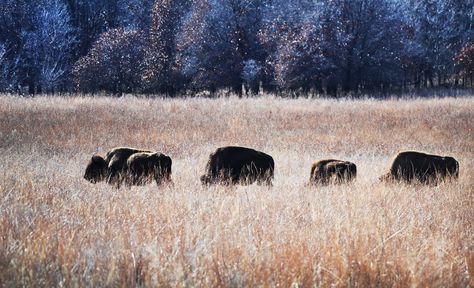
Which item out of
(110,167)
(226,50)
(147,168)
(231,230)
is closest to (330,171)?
(147,168)

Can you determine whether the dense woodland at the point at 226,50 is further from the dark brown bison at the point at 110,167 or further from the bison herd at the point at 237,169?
the dark brown bison at the point at 110,167

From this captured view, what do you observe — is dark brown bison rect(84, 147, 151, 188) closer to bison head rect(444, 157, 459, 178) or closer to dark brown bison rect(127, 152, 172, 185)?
dark brown bison rect(127, 152, 172, 185)

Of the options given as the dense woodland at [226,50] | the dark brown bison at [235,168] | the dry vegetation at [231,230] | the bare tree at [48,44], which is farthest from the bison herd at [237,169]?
the bare tree at [48,44]

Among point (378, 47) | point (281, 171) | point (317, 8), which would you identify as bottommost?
point (281, 171)

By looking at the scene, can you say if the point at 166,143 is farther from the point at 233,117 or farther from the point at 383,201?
the point at 383,201

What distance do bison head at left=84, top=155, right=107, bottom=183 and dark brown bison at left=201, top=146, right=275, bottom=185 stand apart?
125 cm

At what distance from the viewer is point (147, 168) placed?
6340 mm

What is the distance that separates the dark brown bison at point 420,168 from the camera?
657 cm

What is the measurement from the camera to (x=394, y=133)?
43.0 feet

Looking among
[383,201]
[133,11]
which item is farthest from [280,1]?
[383,201]

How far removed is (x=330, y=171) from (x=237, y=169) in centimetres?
122

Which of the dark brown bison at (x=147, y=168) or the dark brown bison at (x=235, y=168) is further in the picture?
the dark brown bison at (x=235, y=168)

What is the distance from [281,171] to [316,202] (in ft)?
11.0

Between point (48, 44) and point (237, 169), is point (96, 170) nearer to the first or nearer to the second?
point (237, 169)
